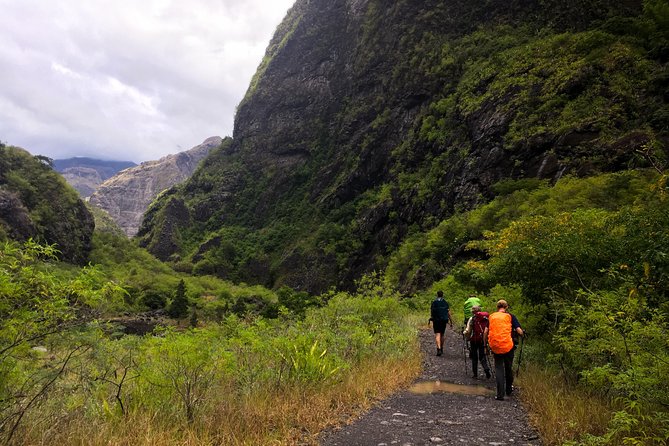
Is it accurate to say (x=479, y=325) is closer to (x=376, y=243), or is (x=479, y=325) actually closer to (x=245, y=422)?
(x=245, y=422)

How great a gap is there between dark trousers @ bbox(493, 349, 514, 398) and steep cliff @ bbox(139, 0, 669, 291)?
15.0 feet

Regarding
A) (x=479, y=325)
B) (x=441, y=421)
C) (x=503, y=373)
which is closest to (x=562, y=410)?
(x=441, y=421)

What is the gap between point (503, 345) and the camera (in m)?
8.62

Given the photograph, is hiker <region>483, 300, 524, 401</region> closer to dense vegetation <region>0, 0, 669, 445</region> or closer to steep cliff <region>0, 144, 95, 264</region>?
dense vegetation <region>0, 0, 669, 445</region>

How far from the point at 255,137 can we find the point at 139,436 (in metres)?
121

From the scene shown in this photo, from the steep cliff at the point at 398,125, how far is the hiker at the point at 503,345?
13.1ft

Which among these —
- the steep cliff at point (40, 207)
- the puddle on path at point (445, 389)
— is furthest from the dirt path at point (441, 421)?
the steep cliff at point (40, 207)

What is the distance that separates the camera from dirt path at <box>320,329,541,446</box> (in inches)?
241

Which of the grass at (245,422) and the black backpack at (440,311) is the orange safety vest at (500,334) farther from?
the black backpack at (440,311)

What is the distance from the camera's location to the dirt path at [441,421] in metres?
6.11

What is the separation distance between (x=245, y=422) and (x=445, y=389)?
564 cm

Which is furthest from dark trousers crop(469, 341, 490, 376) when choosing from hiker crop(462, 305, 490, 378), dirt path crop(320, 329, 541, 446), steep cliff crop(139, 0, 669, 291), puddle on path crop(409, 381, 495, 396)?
steep cliff crop(139, 0, 669, 291)

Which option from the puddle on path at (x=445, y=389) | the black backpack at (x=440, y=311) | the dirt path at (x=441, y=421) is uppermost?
the black backpack at (x=440, y=311)

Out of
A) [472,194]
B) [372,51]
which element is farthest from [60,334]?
[372,51]
